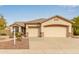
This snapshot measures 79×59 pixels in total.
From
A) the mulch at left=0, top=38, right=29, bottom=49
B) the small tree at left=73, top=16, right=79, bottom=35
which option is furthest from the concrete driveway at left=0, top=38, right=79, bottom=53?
the small tree at left=73, top=16, right=79, bottom=35

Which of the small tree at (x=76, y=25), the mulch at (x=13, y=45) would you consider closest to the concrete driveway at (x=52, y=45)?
the mulch at (x=13, y=45)

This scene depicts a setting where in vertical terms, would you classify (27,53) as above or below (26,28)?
below

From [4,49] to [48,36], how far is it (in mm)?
1156

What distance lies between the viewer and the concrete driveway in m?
5.78

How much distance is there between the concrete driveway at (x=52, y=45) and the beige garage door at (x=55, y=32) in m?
0.12

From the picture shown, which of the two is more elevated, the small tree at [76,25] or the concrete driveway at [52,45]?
the small tree at [76,25]

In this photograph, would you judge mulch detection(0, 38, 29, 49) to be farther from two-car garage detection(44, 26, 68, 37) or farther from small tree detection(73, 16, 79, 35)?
small tree detection(73, 16, 79, 35)

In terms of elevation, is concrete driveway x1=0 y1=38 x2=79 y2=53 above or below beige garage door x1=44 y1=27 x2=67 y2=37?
below

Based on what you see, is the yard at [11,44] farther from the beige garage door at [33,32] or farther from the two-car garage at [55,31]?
the two-car garage at [55,31]

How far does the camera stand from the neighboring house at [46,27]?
5863mm

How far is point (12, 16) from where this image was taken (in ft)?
19.0
